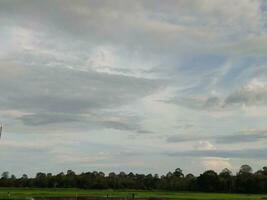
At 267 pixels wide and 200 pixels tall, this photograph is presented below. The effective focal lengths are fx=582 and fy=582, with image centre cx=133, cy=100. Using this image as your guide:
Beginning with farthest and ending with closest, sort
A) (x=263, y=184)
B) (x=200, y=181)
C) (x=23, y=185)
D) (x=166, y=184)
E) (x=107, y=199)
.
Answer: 1. (x=23, y=185)
2. (x=166, y=184)
3. (x=200, y=181)
4. (x=263, y=184)
5. (x=107, y=199)

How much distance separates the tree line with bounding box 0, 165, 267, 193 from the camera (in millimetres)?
128750

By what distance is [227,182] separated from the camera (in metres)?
131

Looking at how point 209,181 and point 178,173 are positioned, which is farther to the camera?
point 178,173

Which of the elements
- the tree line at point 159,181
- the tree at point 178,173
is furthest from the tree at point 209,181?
the tree at point 178,173

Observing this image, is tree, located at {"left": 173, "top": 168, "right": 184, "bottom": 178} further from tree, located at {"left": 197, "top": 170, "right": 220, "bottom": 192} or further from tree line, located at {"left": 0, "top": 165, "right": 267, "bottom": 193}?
tree, located at {"left": 197, "top": 170, "right": 220, "bottom": 192}

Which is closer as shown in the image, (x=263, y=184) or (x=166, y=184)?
(x=263, y=184)

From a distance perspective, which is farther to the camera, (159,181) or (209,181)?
(159,181)

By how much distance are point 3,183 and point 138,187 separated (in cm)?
3629

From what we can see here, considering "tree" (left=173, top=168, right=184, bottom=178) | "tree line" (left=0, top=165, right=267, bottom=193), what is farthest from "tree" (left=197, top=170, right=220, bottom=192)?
"tree" (left=173, top=168, right=184, bottom=178)

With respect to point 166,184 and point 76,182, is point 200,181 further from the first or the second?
point 76,182

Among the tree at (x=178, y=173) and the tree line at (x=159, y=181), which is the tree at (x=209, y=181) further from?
the tree at (x=178, y=173)

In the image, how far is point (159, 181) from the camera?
507ft

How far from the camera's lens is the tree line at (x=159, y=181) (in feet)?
422

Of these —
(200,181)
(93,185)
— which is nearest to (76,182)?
(93,185)
